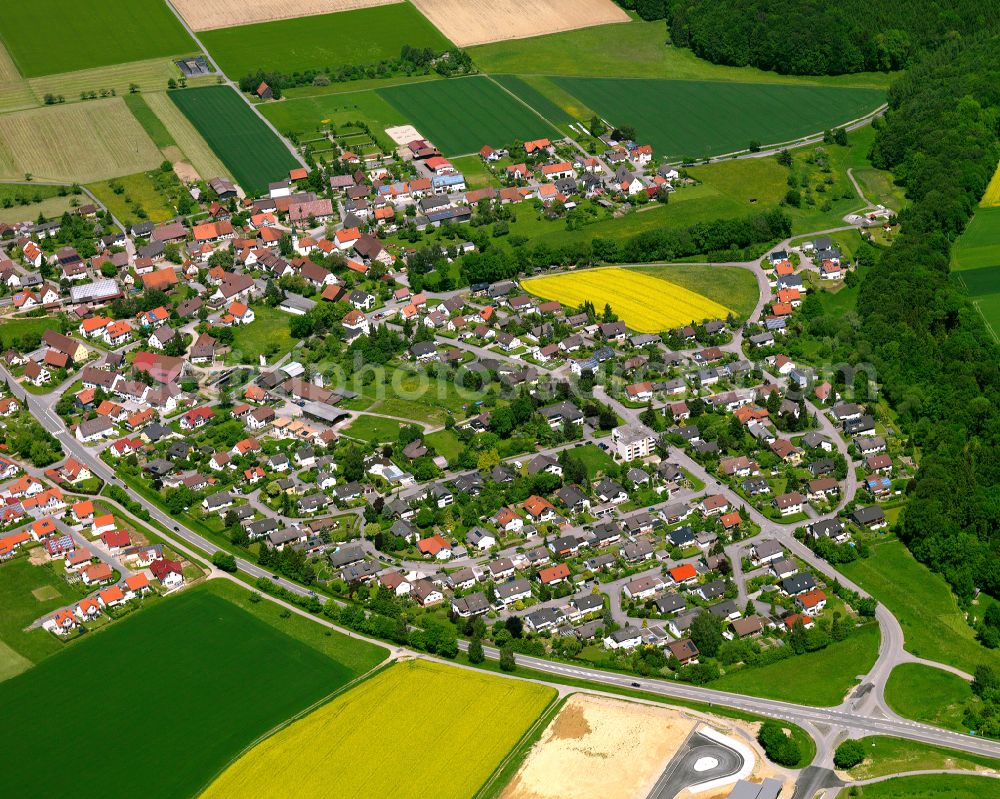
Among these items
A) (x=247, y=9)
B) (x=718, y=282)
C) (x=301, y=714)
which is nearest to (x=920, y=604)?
(x=301, y=714)

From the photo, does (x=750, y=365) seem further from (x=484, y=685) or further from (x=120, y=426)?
(x=120, y=426)

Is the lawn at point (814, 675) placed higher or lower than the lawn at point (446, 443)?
lower

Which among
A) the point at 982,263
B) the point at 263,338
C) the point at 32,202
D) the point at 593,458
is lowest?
the point at 593,458

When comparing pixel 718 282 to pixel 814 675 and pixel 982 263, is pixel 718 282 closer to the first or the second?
pixel 982 263

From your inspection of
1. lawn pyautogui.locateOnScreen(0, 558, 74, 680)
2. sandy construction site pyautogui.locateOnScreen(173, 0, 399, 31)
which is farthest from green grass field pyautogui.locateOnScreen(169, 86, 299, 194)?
lawn pyautogui.locateOnScreen(0, 558, 74, 680)

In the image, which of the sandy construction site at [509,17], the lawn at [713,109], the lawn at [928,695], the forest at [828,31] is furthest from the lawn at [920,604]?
the sandy construction site at [509,17]

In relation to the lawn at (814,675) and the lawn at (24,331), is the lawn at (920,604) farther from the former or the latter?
the lawn at (24,331)
